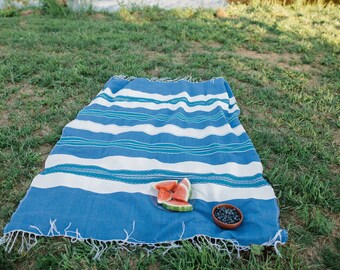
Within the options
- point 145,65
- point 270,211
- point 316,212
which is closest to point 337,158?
point 316,212

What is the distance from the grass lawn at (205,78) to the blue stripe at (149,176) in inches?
8.3

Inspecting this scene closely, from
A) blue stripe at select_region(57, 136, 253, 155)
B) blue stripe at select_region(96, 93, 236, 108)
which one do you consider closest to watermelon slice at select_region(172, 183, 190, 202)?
blue stripe at select_region(57, 136, 253, 155)

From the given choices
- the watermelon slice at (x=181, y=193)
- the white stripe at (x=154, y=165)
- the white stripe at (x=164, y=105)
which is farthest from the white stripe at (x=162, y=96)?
the watermelon slice at (x=181, y=193)

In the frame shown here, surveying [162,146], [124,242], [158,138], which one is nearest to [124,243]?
[124,242]

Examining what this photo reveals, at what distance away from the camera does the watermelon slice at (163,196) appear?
2208 mm

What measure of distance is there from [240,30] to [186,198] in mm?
4374

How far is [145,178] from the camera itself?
2471 mm

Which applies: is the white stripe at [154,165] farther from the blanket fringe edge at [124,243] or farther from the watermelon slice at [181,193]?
the blanket fringe edge at [124,243]

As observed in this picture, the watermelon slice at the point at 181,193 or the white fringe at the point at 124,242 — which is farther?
the watermelon slice at the point at 181,193

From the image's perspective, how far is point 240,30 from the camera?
5719 millimetres

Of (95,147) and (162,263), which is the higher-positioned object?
(95,147)

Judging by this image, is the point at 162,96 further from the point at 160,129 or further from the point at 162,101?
the point at 160,129

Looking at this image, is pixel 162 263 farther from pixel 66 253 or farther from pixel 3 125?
pixel 3 125

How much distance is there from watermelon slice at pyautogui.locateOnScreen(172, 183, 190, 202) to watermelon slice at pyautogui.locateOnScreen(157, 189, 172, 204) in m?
0.04
